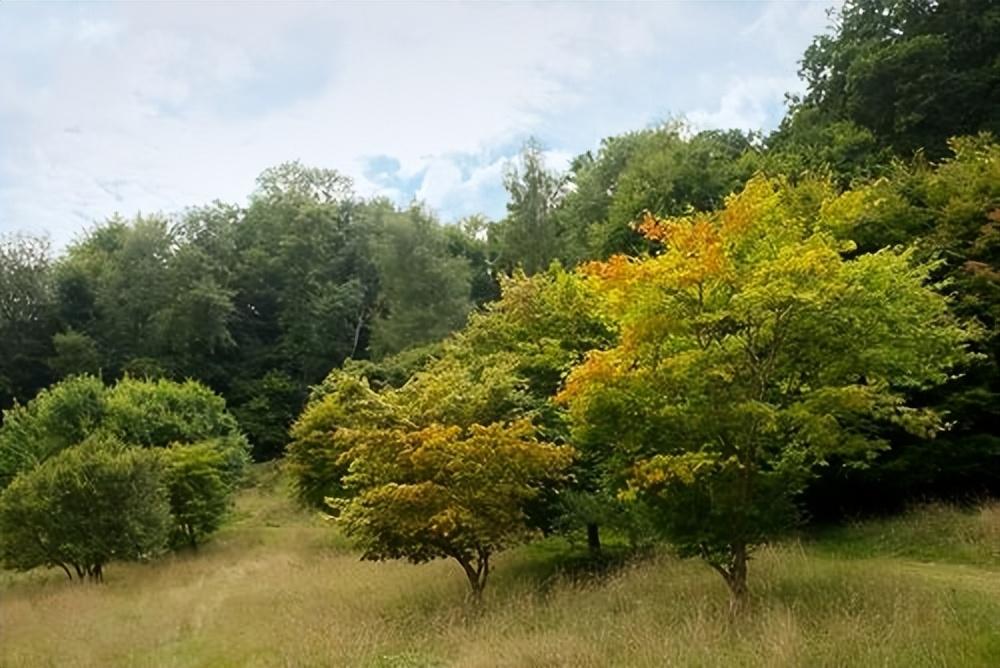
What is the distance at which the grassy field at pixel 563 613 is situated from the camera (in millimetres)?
8406

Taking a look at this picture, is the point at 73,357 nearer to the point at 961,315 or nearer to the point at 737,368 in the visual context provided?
the point at 961,315

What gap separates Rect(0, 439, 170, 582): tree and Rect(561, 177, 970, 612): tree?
15159mm

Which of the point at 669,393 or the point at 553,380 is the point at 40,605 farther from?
the point at 669,393


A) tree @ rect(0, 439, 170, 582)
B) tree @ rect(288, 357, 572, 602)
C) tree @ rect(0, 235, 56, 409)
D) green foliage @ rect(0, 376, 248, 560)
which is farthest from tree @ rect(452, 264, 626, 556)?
tree @ rect(0, 235, 56, 409)

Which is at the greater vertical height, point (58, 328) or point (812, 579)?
point (58, 328)

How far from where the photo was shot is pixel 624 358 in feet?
34.5

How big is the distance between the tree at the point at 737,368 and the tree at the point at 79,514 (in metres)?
15.2

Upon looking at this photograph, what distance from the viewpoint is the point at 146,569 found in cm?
2184

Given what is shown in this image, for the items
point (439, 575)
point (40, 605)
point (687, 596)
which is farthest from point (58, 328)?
point (687, 596)

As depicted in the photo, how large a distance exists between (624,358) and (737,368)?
1.42 meters

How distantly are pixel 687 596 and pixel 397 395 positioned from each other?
5.89m

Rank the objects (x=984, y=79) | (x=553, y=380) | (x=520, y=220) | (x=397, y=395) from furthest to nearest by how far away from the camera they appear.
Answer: (x=520, y=220), (x=984, y=79), (x=553, y=380), (x=397, y=395)

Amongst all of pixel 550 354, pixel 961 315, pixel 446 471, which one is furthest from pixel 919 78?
pixel 446 471

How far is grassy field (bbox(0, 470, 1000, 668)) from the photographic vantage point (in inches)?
331
